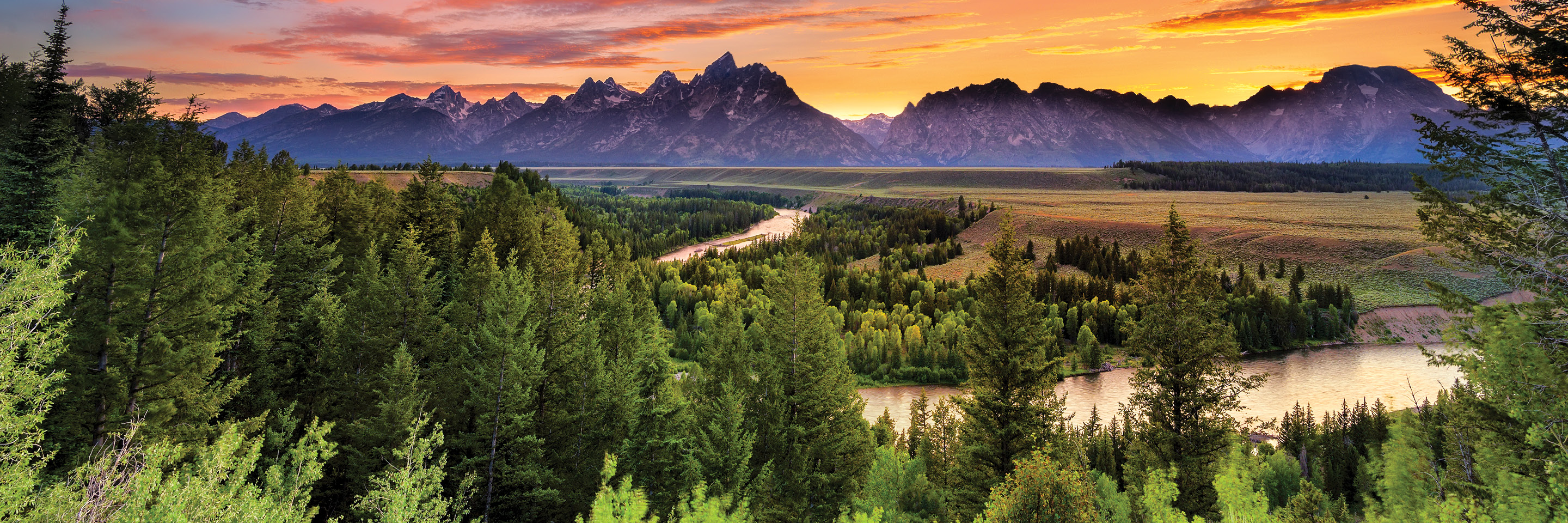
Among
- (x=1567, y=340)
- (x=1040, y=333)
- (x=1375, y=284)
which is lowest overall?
(x=1375, y=284)

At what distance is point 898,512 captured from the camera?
39531 millimetres

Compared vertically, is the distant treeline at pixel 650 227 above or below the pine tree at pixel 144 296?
below

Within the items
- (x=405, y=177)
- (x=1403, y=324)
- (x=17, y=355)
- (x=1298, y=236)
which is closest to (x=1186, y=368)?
(x=17, y=355)

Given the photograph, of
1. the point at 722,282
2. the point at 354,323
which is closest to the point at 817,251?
the point at 722,282

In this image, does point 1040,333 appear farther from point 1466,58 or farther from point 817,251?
point 817,251

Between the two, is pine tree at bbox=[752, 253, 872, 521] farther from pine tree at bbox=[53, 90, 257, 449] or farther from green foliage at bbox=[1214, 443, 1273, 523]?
pine tree at bbox=[53, 90, 257, 449]

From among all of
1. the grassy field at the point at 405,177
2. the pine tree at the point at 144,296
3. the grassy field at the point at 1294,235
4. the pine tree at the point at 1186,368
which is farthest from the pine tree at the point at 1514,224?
the grassy field at the point at 405,177

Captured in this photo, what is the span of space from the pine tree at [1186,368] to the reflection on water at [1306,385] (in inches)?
1299

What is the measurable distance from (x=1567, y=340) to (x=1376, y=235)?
417ft

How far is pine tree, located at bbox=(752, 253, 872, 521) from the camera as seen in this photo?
31.2m

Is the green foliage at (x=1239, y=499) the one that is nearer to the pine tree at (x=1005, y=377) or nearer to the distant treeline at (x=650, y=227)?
the pine tree at (x=1005, y=377)

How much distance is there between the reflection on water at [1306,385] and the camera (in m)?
65.6

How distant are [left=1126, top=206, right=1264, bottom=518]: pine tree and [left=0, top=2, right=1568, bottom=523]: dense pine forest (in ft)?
0.45

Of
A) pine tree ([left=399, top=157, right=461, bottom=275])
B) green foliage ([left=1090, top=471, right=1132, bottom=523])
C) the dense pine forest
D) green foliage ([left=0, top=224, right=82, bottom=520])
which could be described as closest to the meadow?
green foliage ([left=1090, top=471, right=1132, bottom=523])
